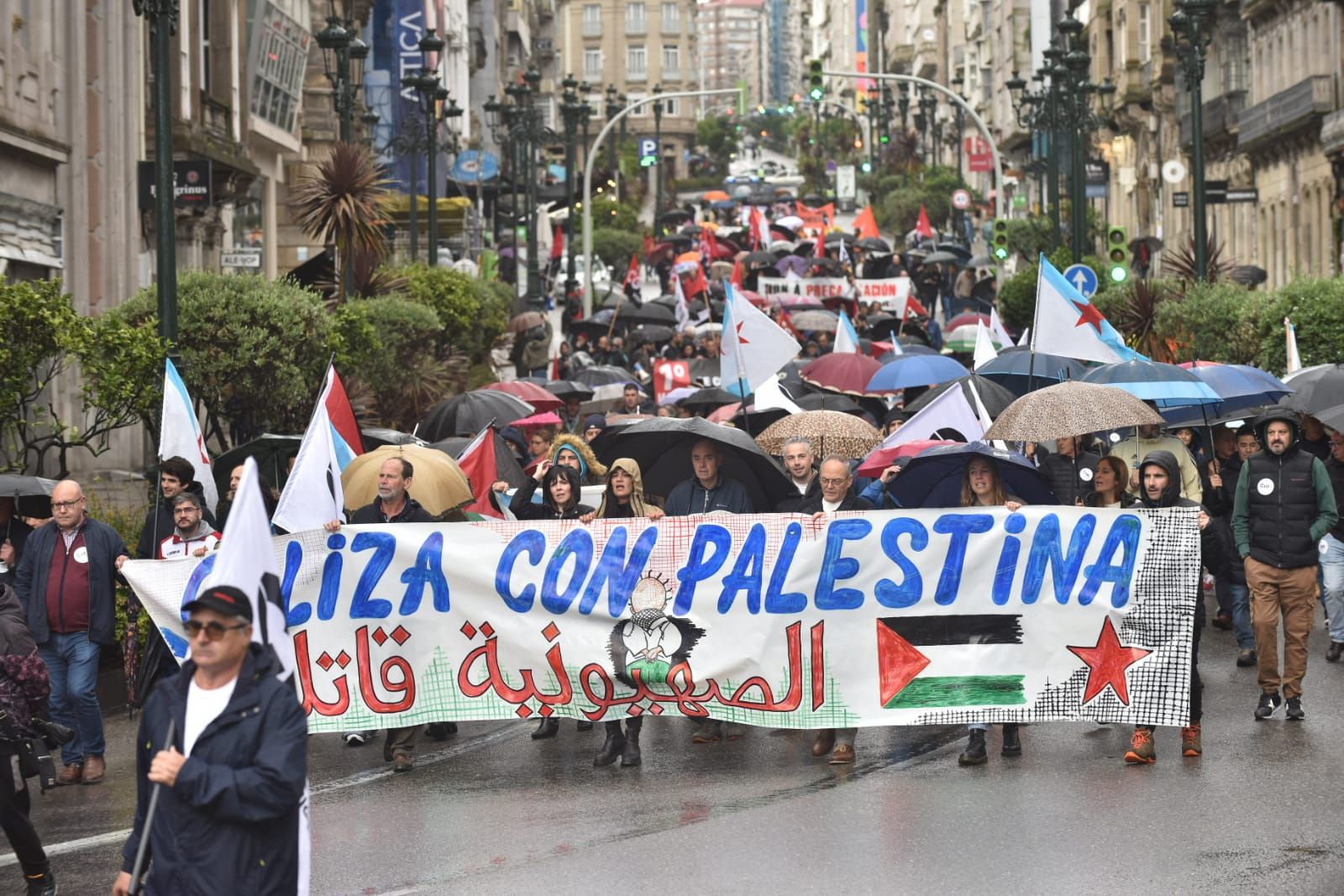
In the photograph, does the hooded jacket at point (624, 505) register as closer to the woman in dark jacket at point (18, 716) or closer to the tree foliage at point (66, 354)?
the woman in dark jacket at point (18, 716)

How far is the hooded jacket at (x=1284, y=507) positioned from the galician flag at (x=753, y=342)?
5219mm

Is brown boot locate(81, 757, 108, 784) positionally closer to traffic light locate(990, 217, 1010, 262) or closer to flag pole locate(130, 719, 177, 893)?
flag pole locate(130, 719, 177, 893)

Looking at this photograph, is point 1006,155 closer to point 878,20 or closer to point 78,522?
point 878,20

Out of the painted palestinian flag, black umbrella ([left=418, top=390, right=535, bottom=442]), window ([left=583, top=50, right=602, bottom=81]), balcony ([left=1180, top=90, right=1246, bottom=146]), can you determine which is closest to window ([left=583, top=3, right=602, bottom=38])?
window ([left=583, top=50, right=602, bottom=81])

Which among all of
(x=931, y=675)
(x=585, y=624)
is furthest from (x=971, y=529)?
(x=585, y=624)

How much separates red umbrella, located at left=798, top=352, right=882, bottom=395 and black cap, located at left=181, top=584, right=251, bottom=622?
655 inches

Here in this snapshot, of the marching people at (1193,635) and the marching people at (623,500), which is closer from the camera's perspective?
the marching people at (1193,635)

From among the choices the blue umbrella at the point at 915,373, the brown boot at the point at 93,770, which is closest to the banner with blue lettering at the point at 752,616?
the brown boot at the point at 93,770

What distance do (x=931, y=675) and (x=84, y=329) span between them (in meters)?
6.66

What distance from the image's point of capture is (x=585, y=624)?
1108 cm

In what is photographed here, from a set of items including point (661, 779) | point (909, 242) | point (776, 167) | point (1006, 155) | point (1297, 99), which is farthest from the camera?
point (776, 167)

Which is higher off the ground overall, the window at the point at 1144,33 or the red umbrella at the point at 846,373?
the window at the point at 1144,33

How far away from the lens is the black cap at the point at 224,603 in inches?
235

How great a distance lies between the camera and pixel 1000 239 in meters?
40.5
